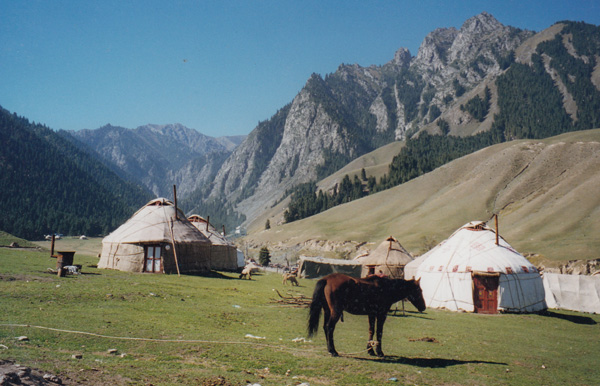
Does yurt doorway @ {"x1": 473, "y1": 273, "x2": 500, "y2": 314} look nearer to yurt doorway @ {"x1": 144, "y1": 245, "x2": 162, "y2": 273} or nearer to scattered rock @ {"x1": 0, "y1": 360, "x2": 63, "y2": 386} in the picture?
yurt doorway @ {"x1": 144, "y1": 245, "x2": 162, "y2": 273}

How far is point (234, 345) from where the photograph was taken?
413 inches

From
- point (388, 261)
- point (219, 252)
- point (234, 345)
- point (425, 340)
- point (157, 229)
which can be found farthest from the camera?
point (219, 252)

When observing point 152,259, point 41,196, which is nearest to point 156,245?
point 152,259

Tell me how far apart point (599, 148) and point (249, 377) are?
119 m

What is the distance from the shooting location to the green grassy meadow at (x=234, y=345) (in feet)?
25.8

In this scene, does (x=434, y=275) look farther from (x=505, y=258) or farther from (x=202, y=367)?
(x=202, y=367)

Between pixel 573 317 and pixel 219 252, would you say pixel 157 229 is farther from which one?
pixel 573 317

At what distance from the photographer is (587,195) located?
7569 cm

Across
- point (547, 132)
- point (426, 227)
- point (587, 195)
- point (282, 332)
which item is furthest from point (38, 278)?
point (547, 132)

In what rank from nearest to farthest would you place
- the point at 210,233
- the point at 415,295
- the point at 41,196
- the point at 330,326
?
the point at 330,326 → the point at 415,295 → the point at 210,233 → the point at 41,196

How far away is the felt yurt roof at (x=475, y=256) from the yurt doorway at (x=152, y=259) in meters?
20.5

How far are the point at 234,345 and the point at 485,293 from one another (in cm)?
2133

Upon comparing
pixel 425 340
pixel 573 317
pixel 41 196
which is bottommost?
pixel 573 317

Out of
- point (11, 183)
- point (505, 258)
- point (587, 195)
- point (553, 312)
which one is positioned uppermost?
point (11, 183)
